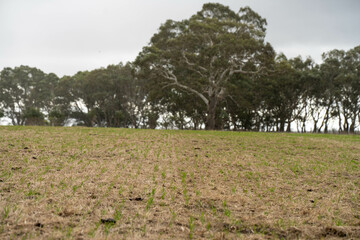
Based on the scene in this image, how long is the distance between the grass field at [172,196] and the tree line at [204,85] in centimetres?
2094

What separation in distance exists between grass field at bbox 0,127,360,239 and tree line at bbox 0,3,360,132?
20.9 m

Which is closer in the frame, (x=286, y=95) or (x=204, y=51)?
(x=204, y=51)

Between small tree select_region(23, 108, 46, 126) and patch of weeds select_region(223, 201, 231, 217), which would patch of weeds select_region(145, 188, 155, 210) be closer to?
patch of weeds select_region(223, 201, 231, 217)

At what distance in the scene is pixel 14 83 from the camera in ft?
160

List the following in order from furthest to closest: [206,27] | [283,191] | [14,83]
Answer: [14,83], [206,27], [283,191]

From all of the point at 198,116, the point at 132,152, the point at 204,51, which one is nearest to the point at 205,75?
the point at 204,51

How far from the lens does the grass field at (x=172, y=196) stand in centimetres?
468

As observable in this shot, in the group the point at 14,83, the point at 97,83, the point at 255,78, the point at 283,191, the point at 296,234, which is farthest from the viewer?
the point at 14,83

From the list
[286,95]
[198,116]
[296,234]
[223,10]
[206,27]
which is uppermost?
[223,10]

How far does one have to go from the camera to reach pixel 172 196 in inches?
252

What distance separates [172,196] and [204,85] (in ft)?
94.2

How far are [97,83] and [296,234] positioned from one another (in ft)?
→ 144

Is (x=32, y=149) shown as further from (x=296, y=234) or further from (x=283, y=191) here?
(x=296, y=234)

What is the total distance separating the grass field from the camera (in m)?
4.68
